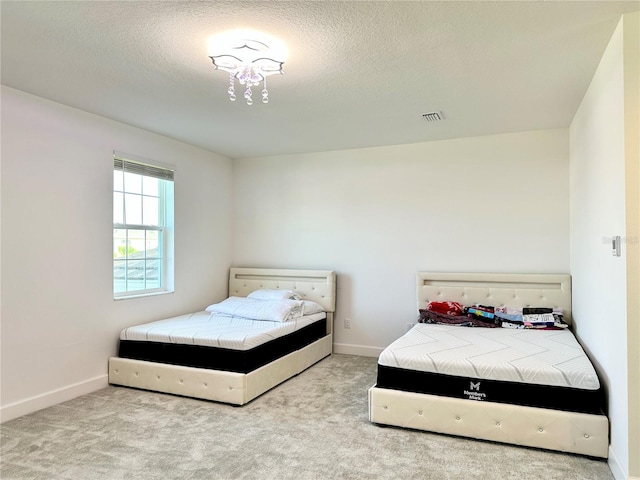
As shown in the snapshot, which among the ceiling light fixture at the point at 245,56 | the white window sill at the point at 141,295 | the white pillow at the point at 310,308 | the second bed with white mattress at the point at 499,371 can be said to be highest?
the ceiling light fixture at the point at 245,56

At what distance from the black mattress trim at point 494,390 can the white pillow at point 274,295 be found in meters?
1.91

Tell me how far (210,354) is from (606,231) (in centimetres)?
286

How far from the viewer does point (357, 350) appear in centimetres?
482

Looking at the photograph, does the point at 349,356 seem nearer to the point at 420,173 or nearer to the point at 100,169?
the point at 420,173

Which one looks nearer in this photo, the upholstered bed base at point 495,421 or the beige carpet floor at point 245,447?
the beige carpet floor at point 245,447

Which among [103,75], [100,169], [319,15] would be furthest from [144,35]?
[100,169]

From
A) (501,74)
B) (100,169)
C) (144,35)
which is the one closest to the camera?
(144,35)

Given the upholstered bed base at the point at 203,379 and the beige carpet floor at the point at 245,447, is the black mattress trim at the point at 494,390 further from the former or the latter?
the upholstered bed base at the point at 203,379

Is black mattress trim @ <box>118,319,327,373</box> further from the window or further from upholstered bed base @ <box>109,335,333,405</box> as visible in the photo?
the window

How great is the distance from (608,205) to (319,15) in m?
1.91

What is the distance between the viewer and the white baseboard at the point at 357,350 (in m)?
4.74

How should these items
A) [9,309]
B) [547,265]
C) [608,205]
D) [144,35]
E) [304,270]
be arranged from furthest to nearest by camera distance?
1. [304,270]
2. [547,265]
3. [9,309]
4. [608,205]
5. [144,35]

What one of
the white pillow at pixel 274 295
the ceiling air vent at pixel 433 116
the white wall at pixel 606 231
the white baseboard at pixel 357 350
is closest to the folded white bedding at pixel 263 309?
the white pillow at pixel 274 295

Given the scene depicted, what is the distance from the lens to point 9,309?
3002 millimetres
